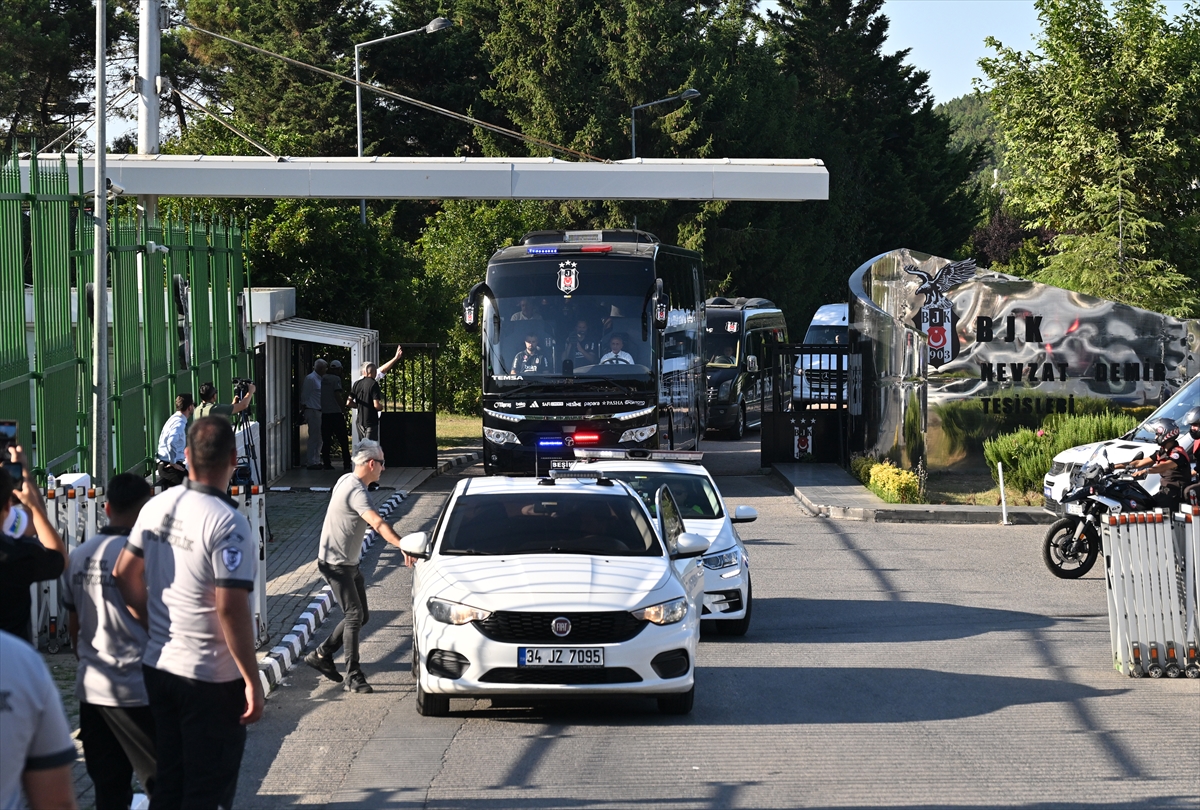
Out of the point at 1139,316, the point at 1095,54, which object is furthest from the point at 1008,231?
the point at 1139,316

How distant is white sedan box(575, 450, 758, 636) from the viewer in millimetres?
12352

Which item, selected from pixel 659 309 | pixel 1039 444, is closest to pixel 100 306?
pixel 659 309

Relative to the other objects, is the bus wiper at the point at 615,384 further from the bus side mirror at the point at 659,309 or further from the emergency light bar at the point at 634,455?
the emergency light bar at the point at 634,455

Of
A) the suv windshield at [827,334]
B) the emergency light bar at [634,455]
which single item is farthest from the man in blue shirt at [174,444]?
the suv windshield at [827,334]

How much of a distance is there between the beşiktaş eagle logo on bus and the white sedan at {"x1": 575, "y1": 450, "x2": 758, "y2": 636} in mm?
9595

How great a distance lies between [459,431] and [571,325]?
597 inches

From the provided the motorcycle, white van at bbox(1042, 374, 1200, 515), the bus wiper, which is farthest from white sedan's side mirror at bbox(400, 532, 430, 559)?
the bus wiper

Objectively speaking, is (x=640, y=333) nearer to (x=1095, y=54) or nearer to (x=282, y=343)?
(x=282, y=343)

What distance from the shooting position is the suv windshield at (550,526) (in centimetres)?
1013

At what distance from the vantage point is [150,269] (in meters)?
18.1

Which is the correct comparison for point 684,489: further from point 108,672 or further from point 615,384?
point 615,384

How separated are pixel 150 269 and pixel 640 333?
25.7 ft

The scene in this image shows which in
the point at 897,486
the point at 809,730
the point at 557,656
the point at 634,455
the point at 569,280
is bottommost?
the point at 809,730

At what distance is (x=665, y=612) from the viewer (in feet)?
30.4
